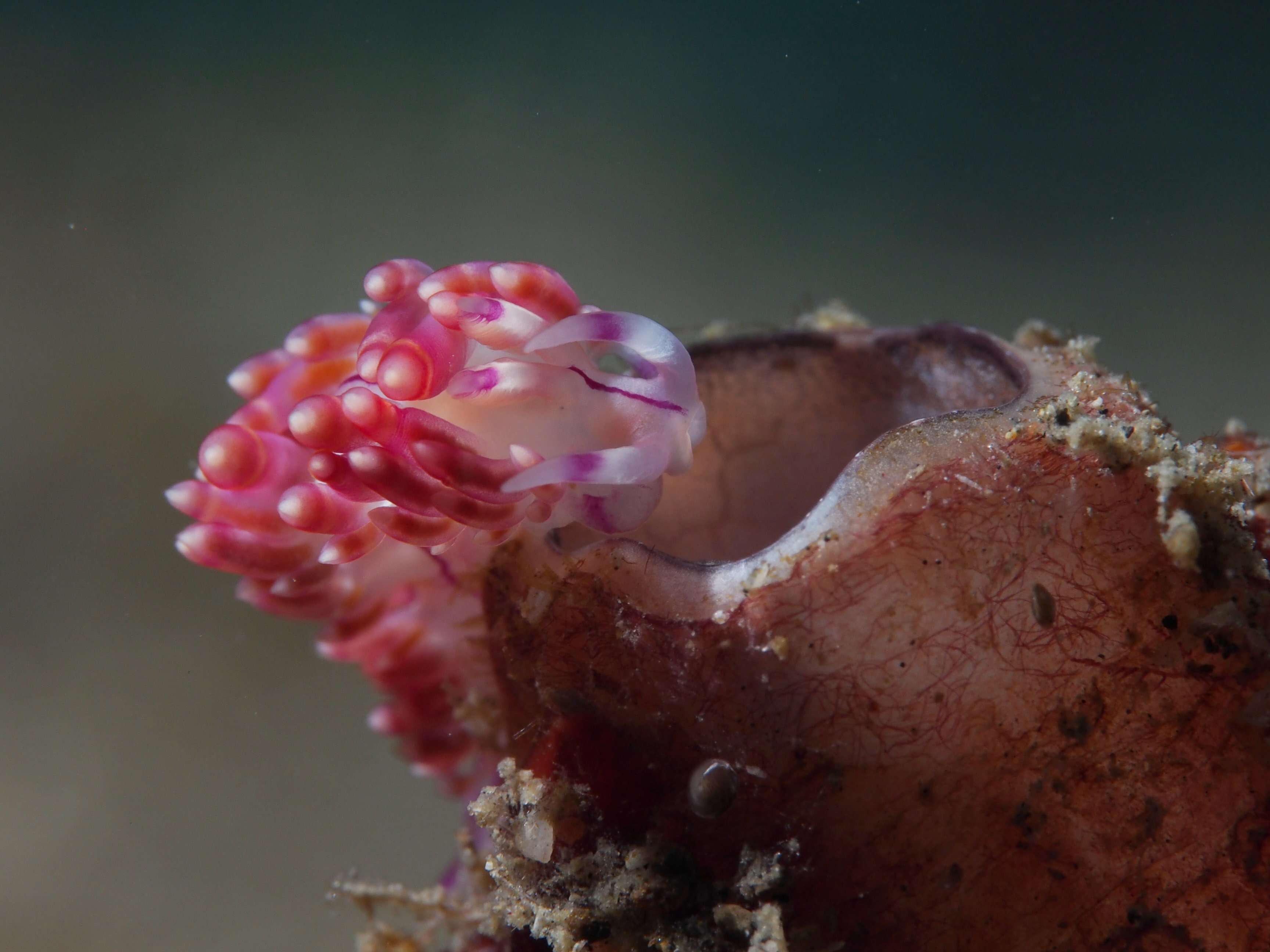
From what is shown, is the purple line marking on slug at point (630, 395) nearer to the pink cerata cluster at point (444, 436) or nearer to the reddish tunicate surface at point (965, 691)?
the pink cerata cluster at point (444, 436)

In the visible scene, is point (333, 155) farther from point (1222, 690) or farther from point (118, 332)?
point (1222, 690)

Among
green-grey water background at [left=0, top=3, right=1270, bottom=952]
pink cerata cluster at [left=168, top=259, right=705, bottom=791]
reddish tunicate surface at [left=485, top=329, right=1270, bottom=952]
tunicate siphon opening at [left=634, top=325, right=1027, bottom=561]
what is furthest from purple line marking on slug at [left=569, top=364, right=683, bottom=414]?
green-grey water background at [left=0, top=3, right=1270, bottom=952]

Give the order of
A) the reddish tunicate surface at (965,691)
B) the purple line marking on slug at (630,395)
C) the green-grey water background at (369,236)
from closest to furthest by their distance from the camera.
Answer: the reddish tunicate surface at (965,691)
the purple line marking on slug at (630,395)
the green-grey water background at (369,236)

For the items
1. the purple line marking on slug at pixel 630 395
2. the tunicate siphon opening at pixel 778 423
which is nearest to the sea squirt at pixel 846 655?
the purple line marking on slug at pixel 630 395

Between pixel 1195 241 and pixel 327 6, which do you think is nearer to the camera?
pixel 327 6

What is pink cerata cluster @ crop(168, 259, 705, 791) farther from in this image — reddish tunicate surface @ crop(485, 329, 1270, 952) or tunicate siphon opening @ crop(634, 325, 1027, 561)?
tunicate siphon opening @ crop(634, 325, 1027, 561)

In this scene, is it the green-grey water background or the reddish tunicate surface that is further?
the green-grey water background

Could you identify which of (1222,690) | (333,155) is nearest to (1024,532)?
(1222,690)
